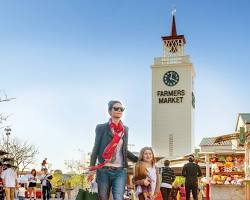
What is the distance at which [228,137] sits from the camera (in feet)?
84.9

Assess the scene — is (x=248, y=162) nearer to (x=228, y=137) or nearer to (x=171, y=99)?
(x=228, y=137)

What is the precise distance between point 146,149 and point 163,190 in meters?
8.56

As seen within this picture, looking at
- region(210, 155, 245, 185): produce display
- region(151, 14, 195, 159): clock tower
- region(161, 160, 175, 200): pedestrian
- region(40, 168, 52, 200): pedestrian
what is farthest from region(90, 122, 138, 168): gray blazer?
region(151, 14, 195, 159): clock tower

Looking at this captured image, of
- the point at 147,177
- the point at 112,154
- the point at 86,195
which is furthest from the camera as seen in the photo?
the point at 86,195

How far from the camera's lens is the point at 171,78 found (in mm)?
99812

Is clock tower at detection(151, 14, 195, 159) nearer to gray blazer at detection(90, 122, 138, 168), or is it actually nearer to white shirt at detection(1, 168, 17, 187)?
white shirt at detection(1, 168, 17, 187)

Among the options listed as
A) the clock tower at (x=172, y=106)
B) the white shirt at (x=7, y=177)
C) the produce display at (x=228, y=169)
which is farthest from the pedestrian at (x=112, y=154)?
the clock tower at (x=172, y=106)

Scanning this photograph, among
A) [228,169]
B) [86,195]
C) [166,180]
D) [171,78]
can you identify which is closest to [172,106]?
[171,78]

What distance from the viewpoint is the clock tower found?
97062 mm

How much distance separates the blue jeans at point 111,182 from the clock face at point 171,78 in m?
91.6

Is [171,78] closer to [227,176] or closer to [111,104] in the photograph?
[227,176]

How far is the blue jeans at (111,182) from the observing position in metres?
8.04

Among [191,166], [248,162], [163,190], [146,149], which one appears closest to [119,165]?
[146,149]

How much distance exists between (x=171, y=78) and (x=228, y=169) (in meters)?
74.5
